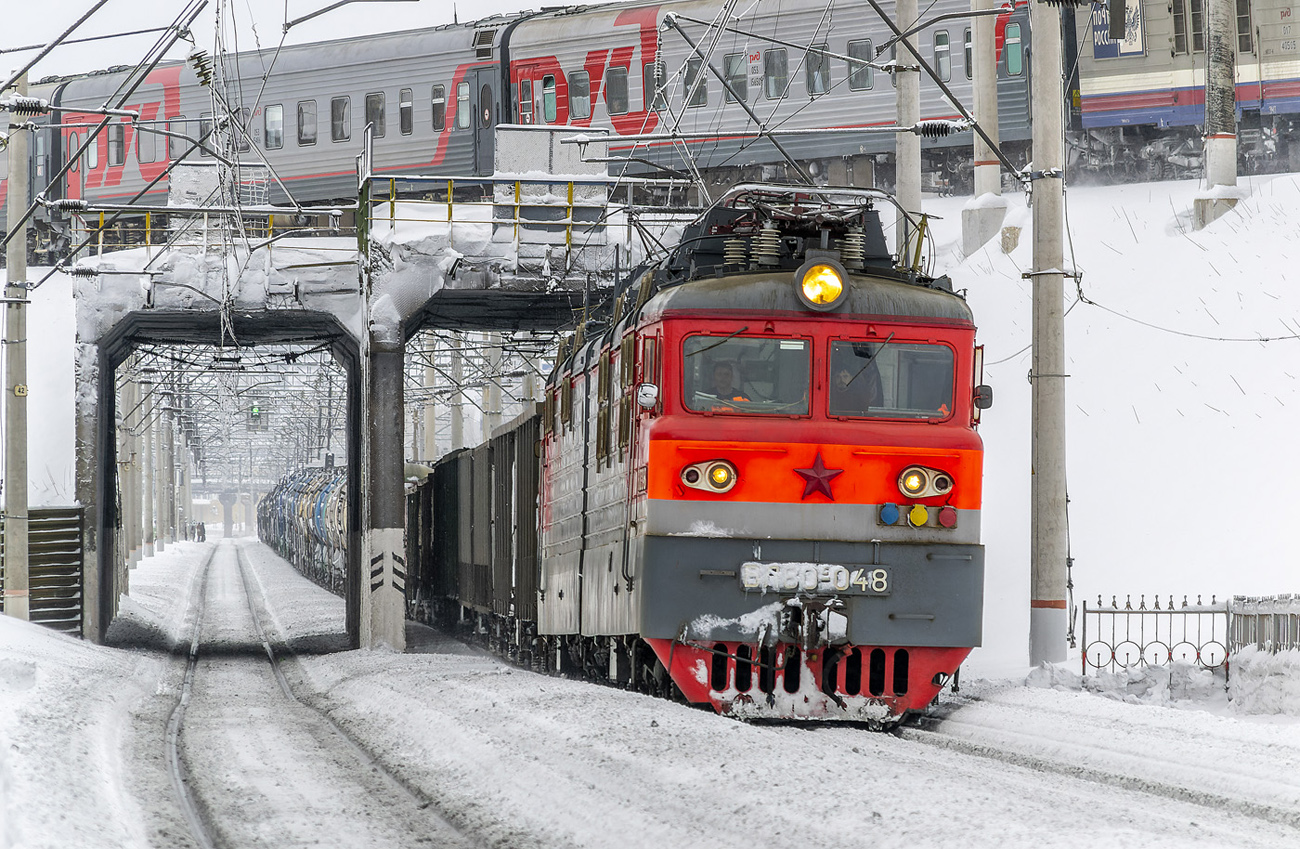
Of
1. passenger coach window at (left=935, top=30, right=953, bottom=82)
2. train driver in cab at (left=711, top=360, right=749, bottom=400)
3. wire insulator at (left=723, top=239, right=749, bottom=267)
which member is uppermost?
passenger coach window at (left=935, top=30, right=953, bottom=82)

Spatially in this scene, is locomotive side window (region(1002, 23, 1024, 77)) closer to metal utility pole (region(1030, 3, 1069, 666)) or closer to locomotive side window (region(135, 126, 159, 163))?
locomotive side window (region(135, 126, 159, 163))

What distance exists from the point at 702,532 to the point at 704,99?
26799 mm

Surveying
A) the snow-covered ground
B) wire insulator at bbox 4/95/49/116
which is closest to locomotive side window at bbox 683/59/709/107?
wire insulator at bbox 4/95/49/116

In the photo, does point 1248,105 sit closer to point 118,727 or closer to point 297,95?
point 297,95

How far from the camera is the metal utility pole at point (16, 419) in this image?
22.3 m

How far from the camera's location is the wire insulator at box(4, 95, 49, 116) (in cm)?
1700

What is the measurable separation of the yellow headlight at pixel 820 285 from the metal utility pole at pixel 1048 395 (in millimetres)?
4246

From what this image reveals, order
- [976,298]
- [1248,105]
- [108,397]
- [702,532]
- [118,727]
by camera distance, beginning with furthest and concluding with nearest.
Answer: [1248,105] → [976,298] → [108,397] → [118,727] → [702,532]

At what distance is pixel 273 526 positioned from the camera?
88.1 m

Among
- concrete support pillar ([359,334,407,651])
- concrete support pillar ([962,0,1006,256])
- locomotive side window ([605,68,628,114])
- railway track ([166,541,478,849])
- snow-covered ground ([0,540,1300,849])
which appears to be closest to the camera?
snow-covered ground ([0,540,1300,849])

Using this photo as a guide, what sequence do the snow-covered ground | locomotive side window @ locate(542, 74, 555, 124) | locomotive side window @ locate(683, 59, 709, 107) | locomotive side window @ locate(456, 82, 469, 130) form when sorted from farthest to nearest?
locomotive side window @ locate(542, 74, 555, 124)
locomotive side window @ locate(456, 82, 469, 130)
locomotive side window @ locate(683, 59, 709, 107)
the snow-covered ground

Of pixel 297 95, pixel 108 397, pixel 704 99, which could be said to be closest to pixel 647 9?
pixel 704 99

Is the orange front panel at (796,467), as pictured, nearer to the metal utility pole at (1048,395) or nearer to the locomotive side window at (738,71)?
the metal utility pole at (1048,395)

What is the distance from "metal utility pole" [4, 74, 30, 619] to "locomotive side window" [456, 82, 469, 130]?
51.0 ft
